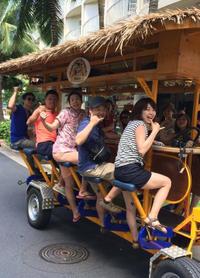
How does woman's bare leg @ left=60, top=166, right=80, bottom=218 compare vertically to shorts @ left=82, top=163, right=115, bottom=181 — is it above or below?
below

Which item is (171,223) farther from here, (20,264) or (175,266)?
(20,264)

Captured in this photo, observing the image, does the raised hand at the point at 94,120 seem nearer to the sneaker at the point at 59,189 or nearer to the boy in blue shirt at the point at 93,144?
the boy in blue shirt at the point at 93,144

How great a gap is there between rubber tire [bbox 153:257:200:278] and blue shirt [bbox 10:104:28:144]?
370cm

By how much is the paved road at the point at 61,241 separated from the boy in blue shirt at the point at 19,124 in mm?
1257

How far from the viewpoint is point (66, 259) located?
195 inches

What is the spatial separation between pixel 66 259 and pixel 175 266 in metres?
1.80

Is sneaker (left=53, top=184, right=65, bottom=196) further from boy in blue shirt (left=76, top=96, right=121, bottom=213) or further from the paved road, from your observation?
boy in blue shirt (left=76, top=96, right=121, bottom=213)

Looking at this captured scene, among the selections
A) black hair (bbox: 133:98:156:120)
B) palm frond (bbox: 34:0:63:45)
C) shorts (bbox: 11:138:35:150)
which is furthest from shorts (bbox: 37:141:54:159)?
palm frond (bbox: 34:0:63:45)

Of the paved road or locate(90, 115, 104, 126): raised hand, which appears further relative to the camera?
the paved road

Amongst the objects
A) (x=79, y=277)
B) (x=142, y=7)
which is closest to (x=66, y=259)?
(x=79, y=277)

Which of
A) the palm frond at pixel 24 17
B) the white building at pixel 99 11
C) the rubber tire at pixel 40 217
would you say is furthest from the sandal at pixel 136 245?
the palm frond at pixel 24 17

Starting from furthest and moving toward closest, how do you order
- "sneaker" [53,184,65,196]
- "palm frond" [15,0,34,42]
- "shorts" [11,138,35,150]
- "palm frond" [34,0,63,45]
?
"palm frond" [15,0,34,42] < "palm frond" [34,0,63,45] < "shorts" [11,138,35,150] < "sneaker" [53,184,65,196]

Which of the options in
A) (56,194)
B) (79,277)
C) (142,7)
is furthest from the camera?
(142,7)

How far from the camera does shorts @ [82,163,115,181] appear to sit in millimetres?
4551
